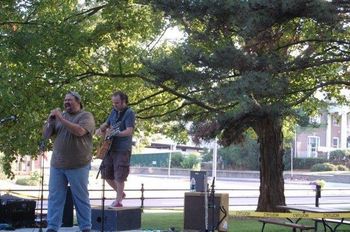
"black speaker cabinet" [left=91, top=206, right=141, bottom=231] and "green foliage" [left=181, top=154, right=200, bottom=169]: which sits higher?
"green foliage" [left=181, top=154, right=200, bottom=169]

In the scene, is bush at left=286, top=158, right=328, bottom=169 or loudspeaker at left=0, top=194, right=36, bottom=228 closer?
loudspeaker at left=0, top=194, right=36, bottom=228

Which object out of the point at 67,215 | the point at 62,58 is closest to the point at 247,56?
the point at 67,215

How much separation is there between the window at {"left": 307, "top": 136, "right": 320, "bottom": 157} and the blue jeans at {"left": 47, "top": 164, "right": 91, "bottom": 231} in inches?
2852

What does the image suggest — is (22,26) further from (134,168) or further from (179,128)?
(134,168)

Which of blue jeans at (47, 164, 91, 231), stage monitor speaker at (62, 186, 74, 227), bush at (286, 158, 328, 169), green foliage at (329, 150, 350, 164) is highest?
green foliage at (329, 150, 350, 164)

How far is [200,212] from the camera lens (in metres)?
10.5

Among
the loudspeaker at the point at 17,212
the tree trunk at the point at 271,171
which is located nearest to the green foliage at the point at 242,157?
the tree trunk at the point at 271,171

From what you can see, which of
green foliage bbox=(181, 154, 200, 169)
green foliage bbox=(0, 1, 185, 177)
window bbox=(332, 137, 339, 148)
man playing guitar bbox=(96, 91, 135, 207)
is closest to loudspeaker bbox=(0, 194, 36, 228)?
man playing guitar bbox=(96, 91, 135, 207)

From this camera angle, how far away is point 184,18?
42.1ft

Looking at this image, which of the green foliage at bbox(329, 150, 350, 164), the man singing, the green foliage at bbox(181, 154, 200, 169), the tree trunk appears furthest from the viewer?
the green foliage at bbox(181, 154, 200, 169)

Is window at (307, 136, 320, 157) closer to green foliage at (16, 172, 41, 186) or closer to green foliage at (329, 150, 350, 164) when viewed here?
green foliage at (329, 150, 350, 164)

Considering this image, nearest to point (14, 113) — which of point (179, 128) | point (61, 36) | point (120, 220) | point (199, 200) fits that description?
point (61, 36)

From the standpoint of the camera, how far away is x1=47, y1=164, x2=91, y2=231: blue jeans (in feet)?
24.6

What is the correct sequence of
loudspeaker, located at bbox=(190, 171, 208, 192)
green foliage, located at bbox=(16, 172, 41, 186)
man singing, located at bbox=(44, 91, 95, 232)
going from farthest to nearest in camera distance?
green foliage, located at bbox=(16, 172, 41, 186) → loudspeaker, located at bbox=(190, 171, 208, 192) → man singing, located at bbox=(44, 91, 95, 232)
